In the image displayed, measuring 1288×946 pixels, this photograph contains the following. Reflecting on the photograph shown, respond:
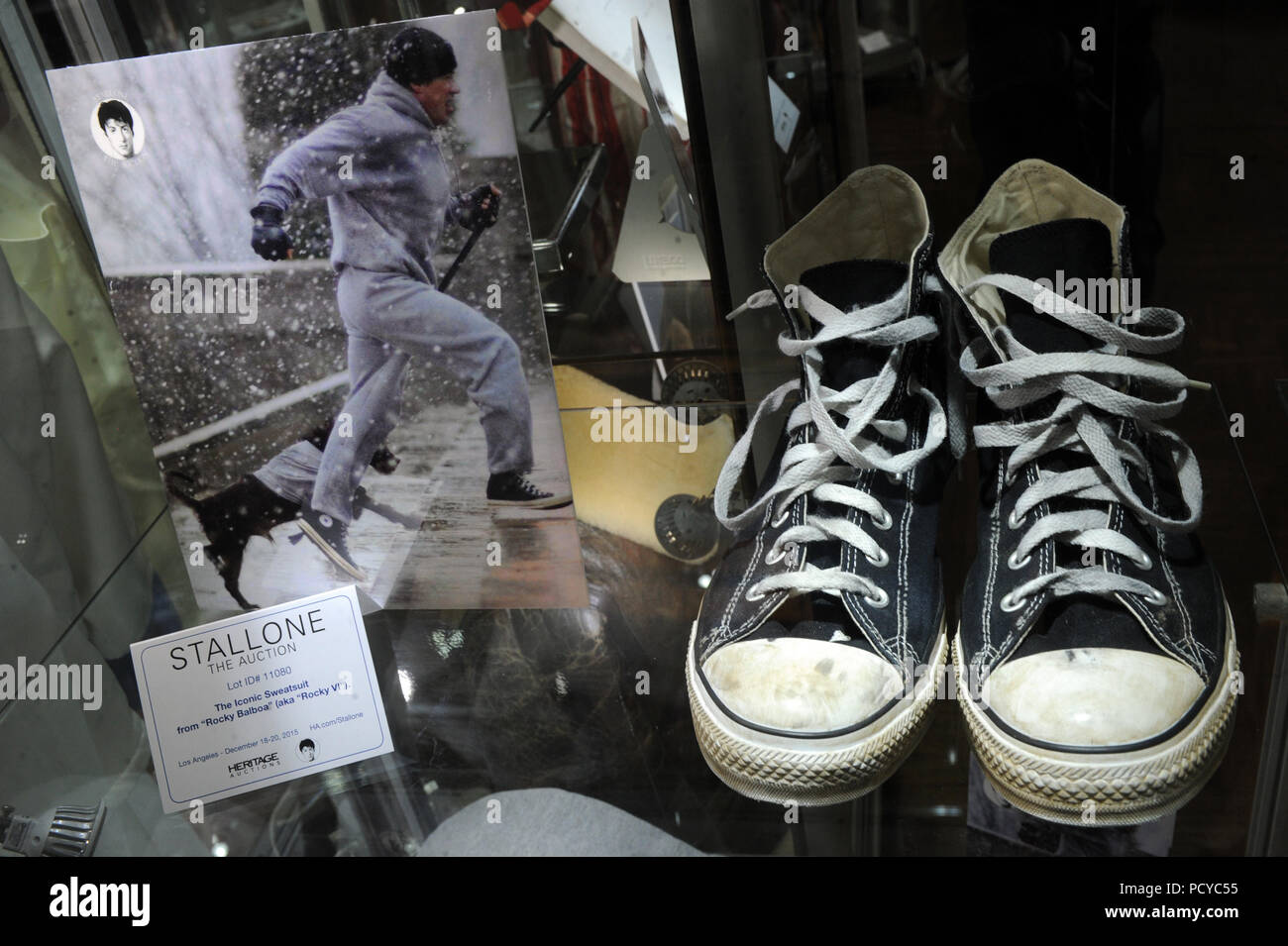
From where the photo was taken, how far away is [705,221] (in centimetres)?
77

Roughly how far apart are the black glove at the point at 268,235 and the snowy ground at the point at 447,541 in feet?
0.46

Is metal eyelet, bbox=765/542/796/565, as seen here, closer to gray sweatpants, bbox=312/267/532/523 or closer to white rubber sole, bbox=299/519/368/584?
gray sweatpants, bbox=312/267/532/523

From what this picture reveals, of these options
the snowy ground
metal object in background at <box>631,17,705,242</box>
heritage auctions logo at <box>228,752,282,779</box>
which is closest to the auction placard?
heritage auctions logo at <box>228,752,282,779</box>

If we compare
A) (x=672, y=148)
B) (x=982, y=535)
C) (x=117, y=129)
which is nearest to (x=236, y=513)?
(x=117, y=129)

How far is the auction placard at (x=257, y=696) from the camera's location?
66 cm

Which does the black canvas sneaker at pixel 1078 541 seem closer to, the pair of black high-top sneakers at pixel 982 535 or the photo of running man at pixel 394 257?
the pair of black high-top sneakers at pixel 982 535

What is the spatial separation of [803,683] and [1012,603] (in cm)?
12

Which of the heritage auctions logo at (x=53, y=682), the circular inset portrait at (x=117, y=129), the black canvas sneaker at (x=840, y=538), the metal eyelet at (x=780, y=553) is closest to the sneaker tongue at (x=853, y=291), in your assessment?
the black canvas sneaker at (x=840, y=538)

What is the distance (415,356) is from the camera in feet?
2.46

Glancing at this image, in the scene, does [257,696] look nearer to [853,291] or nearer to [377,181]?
[377,181]

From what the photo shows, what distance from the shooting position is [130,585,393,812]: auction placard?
660 millimetres
